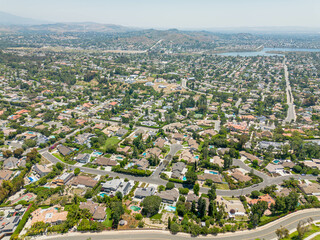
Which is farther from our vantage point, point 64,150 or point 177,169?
point 64,150

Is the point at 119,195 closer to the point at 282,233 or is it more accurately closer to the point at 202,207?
the point at 202,207

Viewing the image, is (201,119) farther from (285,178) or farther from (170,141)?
(285,178)

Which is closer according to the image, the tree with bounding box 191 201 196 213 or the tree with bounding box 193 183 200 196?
the tree with bounding box 191 201 196 213

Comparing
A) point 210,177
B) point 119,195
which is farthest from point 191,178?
point 119,195

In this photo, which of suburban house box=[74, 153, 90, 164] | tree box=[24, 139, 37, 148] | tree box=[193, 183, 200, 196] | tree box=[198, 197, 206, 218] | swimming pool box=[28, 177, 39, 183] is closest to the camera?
tree box=[198, 197, 206, 218]

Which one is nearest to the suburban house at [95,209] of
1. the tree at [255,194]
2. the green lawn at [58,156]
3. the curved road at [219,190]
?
the curved road at [219,190]

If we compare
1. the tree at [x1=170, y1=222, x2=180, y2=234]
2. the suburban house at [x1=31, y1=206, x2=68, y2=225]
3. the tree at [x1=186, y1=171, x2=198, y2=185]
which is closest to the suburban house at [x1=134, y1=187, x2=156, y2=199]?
the tree at [x1=186, y1=171, x2=198, y2=185]

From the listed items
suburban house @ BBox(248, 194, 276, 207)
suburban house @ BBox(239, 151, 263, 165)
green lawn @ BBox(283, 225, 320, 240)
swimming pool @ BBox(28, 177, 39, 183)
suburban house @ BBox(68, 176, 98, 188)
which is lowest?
swimming pool @ BBox(28, 177, 39, 183)

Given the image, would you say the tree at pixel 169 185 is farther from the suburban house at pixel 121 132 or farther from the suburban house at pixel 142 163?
the suburban house at pixel 121 132

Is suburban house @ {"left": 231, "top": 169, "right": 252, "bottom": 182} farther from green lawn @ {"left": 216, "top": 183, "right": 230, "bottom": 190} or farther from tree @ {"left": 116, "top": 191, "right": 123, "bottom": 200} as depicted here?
tree @ {"left": 116, "top": 191, "right": 123, "bottom": 200}
